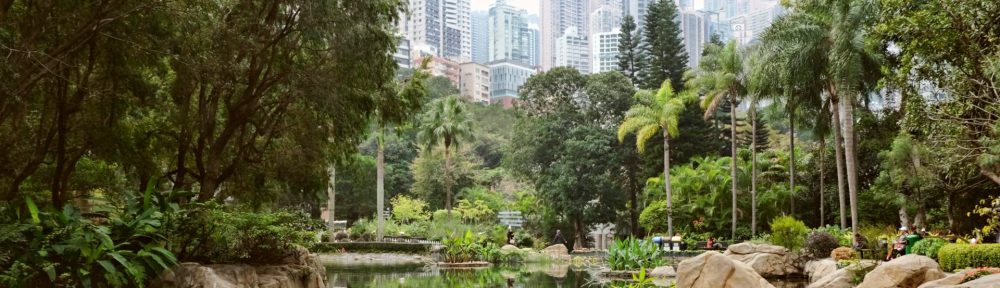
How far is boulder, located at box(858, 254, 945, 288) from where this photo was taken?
13.9 meters

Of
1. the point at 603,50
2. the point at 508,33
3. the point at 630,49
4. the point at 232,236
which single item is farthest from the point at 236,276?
the point at 508,33

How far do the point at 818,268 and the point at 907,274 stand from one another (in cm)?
675

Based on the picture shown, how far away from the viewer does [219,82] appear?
1352 centimetres

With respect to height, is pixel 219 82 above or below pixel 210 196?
above

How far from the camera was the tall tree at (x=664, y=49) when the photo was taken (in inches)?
1863

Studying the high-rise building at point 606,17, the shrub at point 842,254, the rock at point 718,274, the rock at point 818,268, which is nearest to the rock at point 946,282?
the rock at point 718,274

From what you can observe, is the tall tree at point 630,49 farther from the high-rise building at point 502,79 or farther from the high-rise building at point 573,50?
the high-rise building at point 573,50

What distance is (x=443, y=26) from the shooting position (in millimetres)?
160500

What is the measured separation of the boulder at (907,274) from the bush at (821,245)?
885 cm

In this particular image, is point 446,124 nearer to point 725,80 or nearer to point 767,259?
point 725,80

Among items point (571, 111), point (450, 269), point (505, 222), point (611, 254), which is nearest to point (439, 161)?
point (505, 222)

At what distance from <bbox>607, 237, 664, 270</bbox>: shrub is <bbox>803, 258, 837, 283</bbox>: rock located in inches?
151

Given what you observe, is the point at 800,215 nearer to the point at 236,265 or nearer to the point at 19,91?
the point at 236,265

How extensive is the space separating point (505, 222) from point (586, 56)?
428ft
